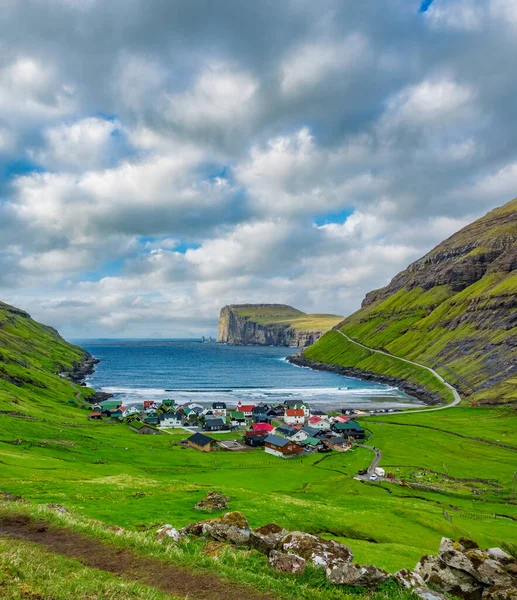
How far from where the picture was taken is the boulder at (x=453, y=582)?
17875mm

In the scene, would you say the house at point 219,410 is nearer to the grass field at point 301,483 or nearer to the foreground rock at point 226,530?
the grass field at point 301,483

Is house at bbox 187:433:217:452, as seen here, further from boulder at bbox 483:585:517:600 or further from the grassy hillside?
boulder at bbox 483:585:517:600

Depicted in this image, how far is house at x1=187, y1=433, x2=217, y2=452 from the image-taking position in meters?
99.1

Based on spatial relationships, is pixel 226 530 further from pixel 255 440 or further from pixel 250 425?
pixel 250 425

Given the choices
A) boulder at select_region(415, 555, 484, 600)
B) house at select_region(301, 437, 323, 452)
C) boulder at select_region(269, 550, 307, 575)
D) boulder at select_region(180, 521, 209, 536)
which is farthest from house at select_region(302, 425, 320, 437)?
boulder at select_region(269, 550, 307, 575)

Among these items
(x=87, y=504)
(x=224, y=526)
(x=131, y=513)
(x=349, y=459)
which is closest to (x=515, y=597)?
(x=224, y=526)

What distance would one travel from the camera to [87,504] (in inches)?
1379

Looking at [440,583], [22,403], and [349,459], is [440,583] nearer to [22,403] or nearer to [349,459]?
[349,459]

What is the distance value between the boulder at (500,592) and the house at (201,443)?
3492 inches

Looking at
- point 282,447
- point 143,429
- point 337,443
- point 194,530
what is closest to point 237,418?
point 143,429

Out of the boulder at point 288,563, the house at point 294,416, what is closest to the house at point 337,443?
the house at point 294,416

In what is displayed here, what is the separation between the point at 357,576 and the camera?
1630cm

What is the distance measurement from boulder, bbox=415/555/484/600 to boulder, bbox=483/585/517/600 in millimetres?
588

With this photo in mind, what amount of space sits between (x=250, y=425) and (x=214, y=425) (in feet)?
45.0
